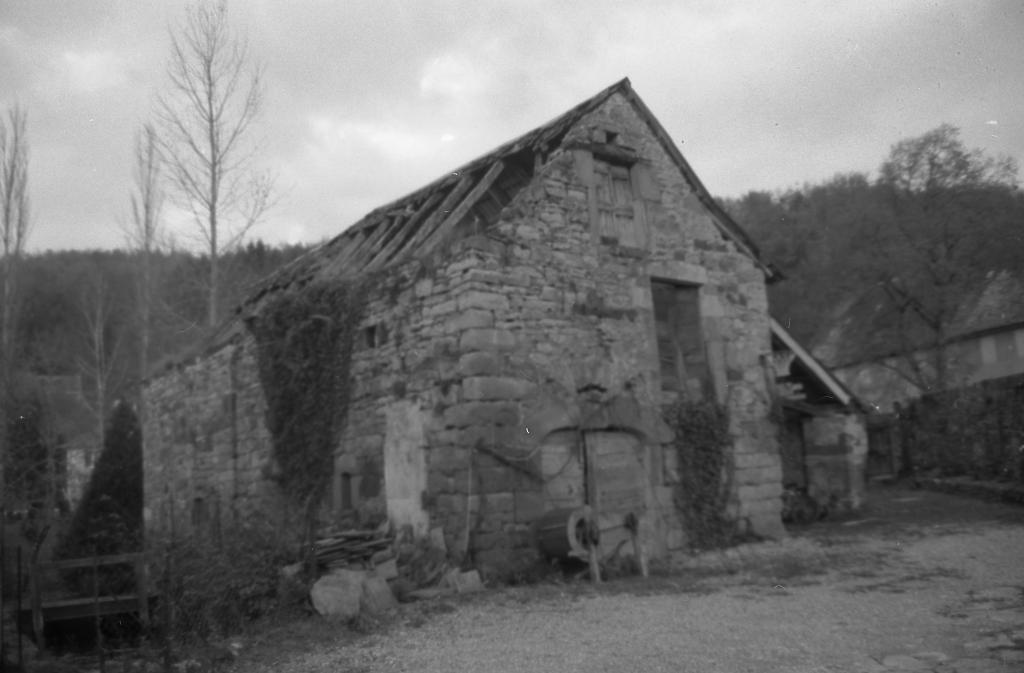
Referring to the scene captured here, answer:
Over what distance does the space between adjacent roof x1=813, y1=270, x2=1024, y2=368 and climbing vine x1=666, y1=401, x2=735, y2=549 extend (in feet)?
52.7

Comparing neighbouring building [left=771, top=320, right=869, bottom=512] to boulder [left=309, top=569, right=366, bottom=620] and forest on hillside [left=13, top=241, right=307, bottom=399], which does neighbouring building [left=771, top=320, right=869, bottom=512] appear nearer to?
boulder [left=309, top=569, right=366, bottom=620]

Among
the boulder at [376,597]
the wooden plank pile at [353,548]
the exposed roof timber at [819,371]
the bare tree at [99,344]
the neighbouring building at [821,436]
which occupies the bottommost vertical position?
the boulder at [376,597]

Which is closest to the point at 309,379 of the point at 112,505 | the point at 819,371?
the point at 112,505

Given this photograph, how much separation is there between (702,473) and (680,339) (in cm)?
197

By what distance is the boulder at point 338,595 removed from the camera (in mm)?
8109

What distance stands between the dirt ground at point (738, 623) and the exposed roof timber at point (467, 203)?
4508mm

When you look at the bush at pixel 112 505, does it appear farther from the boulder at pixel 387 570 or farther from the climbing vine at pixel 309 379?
the boulder at pixel 387 570

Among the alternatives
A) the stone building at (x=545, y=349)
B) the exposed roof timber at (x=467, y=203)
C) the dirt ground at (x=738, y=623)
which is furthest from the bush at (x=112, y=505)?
the dirt ground at (x=738, y=623)

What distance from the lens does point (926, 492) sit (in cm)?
1992

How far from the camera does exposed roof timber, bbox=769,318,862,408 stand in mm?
15681

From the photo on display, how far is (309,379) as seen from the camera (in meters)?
12.2

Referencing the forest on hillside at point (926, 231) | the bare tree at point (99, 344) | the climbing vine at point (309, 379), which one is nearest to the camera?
the climbing vine at point (309, 379)

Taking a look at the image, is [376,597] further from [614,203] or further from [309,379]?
[614,203]

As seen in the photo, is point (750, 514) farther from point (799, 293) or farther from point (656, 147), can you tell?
point (799, 293)
